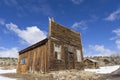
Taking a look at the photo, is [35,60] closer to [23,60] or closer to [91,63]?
[23,60]

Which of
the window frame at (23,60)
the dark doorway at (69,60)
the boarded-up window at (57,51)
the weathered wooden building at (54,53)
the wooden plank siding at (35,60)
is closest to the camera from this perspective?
the weathered wooden building at (54,53)

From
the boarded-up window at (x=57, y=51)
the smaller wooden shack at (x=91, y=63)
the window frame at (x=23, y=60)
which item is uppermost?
the boarded-up window at (x=57, y=51)

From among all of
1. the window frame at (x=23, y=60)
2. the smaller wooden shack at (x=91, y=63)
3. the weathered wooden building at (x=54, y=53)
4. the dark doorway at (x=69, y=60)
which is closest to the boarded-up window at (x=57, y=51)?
the weathered wooden building at (x=54, y=53)

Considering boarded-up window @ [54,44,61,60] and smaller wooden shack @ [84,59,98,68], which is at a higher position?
boarded-up window @ [54,44,61,60]

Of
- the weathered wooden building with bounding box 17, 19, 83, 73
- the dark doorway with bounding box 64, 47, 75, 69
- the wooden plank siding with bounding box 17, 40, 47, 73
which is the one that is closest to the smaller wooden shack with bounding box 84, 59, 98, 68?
the weathered wooden building with bounding box 17, 19, 83, 73

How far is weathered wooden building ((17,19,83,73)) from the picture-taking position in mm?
17502

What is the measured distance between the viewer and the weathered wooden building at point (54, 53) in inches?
689

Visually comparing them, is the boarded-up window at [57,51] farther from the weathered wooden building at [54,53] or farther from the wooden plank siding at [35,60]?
the wooden plank siding at [35,60]

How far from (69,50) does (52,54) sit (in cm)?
395

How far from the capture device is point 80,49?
2336 cm

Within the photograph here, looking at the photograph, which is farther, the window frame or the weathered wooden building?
the window frame

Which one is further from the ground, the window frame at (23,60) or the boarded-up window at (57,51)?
the boarded-up window at (57,51)

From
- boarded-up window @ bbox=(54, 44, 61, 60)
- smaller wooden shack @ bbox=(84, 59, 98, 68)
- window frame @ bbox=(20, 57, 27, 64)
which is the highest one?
boarded-up window @ bbox=(54, 44, 61, 60)

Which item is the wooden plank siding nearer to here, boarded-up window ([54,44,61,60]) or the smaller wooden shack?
boarded-up window ([54,44,61,60])
